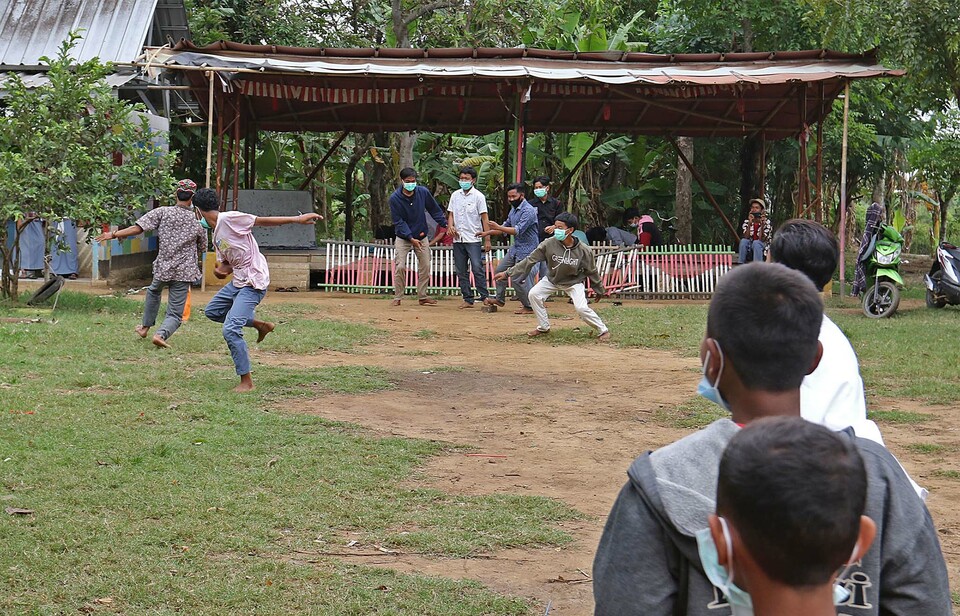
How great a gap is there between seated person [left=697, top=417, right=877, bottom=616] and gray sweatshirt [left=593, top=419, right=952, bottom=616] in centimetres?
15

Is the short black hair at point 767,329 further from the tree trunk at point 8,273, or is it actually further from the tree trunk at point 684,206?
the tree trunk at point 684,206

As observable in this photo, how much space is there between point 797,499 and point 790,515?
2cm

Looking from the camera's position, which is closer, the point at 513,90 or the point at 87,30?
the point at 513,90

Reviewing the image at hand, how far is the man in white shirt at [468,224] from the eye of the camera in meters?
15.2

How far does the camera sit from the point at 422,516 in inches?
213

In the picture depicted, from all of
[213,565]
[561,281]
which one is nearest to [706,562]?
[213,565]

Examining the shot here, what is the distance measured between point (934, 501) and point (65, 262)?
14.8 meters

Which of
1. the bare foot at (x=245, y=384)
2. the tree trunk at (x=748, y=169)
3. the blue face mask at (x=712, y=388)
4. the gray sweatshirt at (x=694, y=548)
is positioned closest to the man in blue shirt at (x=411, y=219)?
the bare foot at (x=245, y=384)

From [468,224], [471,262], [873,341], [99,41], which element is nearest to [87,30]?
[99,41]

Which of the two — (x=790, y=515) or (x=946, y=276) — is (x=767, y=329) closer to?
(x=790, y=515)

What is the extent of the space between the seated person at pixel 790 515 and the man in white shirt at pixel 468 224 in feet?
44.1

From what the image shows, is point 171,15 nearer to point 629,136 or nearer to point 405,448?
point 629,136

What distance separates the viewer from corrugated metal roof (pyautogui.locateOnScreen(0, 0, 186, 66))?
19.0 meters

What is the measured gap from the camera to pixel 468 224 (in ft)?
49.9
